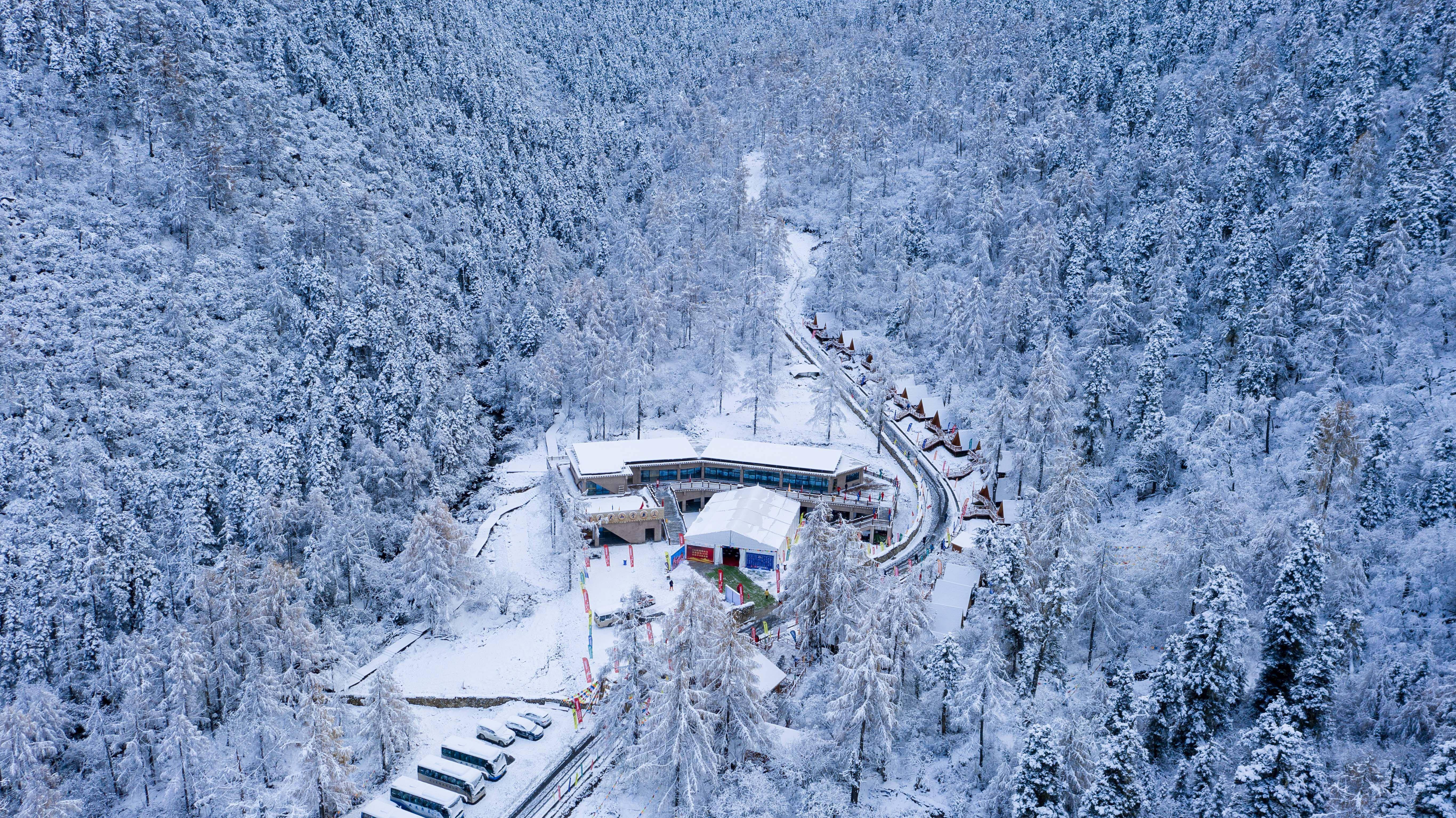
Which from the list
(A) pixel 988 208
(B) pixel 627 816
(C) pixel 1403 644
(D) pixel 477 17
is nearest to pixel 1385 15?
(A) pixel 988 208

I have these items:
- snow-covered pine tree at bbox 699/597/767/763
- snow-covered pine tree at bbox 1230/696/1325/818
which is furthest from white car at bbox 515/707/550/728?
snow-covered pine tree at bbox 1230/696/1325/818

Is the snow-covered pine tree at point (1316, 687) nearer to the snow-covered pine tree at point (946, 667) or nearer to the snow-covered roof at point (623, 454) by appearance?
the snow-covered pine tree at point (946, 667)

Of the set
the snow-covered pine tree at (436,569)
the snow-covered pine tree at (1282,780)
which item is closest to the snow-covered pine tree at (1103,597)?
the snow-covered pine tree at (1282,780)

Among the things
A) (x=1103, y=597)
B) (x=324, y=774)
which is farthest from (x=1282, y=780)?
(x=324, y=774)

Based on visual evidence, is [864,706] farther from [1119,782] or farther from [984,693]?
[1119,782]

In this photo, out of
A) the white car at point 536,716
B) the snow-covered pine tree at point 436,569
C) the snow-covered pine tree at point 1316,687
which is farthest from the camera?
the snow-covered pine tree at point 436,569

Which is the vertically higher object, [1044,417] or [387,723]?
[1044,417]
